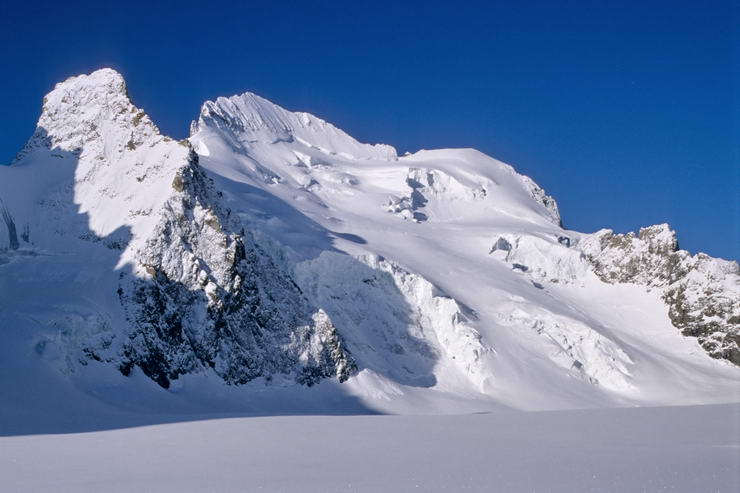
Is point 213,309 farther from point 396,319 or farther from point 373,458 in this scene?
point 373,458

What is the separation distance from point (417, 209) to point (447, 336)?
149 feet

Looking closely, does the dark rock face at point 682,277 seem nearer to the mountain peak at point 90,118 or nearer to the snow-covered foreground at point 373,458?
the snow-covered foreground at point 373,458

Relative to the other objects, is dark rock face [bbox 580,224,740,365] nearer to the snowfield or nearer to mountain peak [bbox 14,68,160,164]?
the snowfield

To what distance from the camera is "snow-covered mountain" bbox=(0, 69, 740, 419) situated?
63.6 metres

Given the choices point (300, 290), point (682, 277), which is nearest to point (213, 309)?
point (300, 290)

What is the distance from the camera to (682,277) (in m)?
111

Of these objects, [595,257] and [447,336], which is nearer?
[447,336]

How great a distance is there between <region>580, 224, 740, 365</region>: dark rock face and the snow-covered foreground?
67.8m

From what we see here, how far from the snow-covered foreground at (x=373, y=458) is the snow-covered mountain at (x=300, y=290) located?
2151cm

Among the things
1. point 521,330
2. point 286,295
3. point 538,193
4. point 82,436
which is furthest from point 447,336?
point 538,193

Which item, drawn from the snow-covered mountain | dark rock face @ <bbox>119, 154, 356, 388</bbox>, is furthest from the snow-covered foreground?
dark rock face @ <bbox>119, 154, 356, 388</bbox>

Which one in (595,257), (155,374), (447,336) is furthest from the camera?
(595,257)

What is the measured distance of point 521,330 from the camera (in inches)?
3652

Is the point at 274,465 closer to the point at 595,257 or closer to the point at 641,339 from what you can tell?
the point at 641,339
